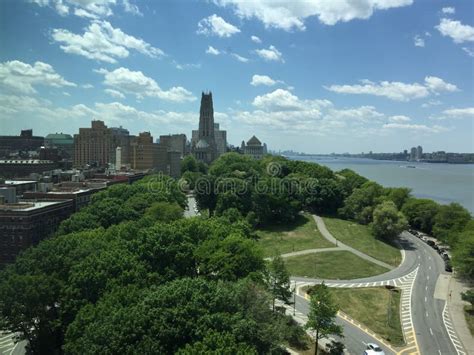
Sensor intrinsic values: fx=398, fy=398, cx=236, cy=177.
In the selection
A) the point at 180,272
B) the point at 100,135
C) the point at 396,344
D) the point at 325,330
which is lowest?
the point at 396,344

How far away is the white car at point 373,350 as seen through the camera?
31750 millimetres

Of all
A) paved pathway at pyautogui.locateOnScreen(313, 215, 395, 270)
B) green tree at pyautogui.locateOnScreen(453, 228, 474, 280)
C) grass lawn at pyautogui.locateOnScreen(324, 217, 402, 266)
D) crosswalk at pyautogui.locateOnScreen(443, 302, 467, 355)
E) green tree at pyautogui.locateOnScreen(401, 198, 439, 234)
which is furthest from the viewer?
green tree at pyautogui.locateOnScreen(401, 198, 439, 234)

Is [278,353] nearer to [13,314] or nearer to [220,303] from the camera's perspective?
[220,303]

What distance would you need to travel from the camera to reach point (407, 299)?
147 ft

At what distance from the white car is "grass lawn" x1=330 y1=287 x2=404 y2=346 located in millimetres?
3283

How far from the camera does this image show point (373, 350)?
105 feet

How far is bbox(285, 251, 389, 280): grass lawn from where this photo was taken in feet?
172

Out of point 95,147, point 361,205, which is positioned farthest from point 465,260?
point 95,147

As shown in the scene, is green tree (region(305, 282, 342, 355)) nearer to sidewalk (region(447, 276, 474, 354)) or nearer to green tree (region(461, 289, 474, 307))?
sidewalk (region(447, 276, 474, 354))

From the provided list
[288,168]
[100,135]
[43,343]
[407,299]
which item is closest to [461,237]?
[407,299]

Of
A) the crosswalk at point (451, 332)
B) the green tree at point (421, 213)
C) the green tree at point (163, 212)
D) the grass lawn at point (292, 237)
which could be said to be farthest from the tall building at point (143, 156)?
the crosswalk at point (451, 332)

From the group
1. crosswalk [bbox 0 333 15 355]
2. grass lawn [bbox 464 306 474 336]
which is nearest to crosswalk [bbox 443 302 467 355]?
grass lawn [bbox 464 306 474 336]

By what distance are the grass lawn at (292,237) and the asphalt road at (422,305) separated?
1317 cm

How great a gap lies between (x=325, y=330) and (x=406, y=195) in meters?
68.0
